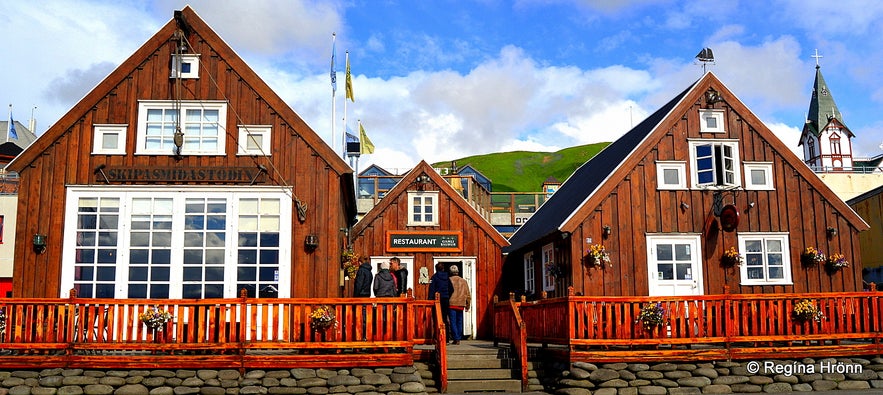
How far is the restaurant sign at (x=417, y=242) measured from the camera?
22.5 m

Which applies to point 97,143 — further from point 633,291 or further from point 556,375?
point 633,291

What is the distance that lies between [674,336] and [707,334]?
631 mm

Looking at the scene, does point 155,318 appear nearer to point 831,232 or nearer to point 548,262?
point 548,262

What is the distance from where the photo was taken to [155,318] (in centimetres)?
1295

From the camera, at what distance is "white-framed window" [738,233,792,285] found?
18.2m

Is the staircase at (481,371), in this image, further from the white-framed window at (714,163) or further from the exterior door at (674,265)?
the white-framed window at (714,163)

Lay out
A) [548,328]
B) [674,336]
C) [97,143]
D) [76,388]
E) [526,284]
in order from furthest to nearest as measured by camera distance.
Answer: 1. [526,284]
2. [97,143]
3. [548,328]
4. [674,336]
5. [76,388]

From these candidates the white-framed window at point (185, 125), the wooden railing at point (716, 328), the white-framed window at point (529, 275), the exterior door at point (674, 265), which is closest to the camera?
the wooden railing at point (716, 328)

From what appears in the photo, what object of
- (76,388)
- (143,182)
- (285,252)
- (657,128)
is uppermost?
(657,128)

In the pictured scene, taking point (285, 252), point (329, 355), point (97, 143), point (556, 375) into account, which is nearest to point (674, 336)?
point (556, 375)

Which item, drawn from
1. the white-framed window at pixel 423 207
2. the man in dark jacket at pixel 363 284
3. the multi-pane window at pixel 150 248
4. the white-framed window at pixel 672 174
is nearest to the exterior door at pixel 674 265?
the white-framed window at pixel 672 174

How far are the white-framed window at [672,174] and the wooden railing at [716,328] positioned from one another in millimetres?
4796

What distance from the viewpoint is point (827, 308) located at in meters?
14.3

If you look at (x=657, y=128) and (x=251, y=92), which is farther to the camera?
(x=657, y=128)
